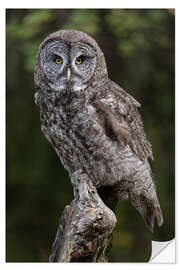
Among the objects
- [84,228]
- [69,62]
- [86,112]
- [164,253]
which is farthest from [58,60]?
[164,253]

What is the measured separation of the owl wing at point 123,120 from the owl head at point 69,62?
144 millimetres

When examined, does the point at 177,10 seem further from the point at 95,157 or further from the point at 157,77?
the point at 95,157

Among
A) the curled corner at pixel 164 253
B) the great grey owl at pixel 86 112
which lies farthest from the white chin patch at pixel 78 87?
the curled corner at pixel 164 253

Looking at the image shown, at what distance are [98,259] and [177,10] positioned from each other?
168 centimetres

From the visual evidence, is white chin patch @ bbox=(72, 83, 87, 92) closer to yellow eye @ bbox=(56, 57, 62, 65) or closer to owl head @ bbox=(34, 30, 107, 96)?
owl head @ bbox=(34, 30, 107, 96)

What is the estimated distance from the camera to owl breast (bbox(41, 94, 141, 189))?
2.97 m

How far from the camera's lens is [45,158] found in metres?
4.08

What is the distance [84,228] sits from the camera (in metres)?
2.56

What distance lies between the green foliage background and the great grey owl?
23.8 inches

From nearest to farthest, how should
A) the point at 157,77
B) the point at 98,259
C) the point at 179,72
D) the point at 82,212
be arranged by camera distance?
1. the point at 82,212
2. the point at 98,259
3. the point at 179,72
4. the point at 157,77

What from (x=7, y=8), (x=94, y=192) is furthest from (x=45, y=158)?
(x=94, y=192)

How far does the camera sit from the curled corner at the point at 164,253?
311 centimetres
